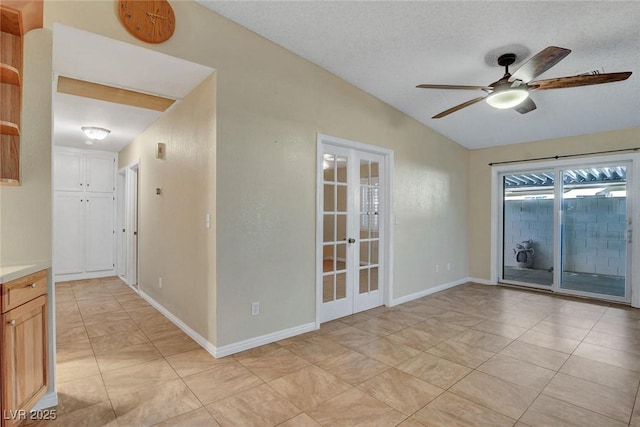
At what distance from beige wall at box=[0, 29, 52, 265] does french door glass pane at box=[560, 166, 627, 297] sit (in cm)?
638

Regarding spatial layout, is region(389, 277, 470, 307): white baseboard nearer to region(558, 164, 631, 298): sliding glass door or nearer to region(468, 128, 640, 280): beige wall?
region(468, 128, 640, 280): beige wall

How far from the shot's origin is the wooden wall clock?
2299mm

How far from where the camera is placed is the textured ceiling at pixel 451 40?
248 centimetres

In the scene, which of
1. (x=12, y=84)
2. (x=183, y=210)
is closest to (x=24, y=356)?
(x=12, y=84)

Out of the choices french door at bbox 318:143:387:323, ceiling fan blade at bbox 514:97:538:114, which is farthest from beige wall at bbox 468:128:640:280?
french door at bbox 318:143:387:323

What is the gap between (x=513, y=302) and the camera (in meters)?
4.59

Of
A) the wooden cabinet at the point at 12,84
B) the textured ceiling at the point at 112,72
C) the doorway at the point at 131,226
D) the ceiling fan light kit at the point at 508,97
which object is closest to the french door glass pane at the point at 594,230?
the ceiling fan light kit at the point at 508,97

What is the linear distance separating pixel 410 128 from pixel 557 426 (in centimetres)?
373

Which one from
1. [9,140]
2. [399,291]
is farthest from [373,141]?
[9,140]

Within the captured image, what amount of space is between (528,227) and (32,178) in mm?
6702

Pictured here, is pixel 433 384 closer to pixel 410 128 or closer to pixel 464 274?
pixel 410 128

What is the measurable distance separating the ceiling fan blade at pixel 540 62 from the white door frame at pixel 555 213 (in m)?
3.14

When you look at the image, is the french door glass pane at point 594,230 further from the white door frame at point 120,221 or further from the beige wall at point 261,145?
the white door frame at point 120,221

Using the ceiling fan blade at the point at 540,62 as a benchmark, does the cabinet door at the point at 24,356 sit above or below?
below
